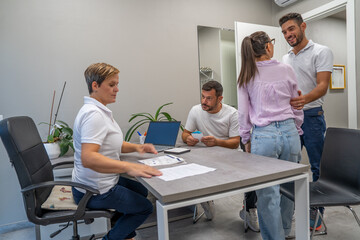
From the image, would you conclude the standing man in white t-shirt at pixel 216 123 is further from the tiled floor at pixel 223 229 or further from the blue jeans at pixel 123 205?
the blue jeans at pixel 123 205

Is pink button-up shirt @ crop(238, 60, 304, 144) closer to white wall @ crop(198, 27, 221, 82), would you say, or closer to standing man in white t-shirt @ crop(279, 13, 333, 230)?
standing man in white t-shirt @ crop(279, 13, 333, 230)

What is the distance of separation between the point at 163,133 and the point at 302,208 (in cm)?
114

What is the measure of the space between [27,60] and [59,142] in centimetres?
95

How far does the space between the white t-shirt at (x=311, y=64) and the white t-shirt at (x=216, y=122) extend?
0.62 meters

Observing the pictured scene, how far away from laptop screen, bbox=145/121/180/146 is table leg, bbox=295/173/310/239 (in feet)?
3.14

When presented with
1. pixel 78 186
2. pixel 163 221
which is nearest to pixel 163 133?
pixel 78 186

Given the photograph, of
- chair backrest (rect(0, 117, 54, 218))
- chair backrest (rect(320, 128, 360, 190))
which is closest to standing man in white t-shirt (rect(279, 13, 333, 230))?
chair backrest (rect(320, 128, 360, 190))

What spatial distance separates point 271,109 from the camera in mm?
1549

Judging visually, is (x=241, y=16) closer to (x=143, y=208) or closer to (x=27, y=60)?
(x=27, y=60)

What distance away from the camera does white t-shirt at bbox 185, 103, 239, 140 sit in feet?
7.59

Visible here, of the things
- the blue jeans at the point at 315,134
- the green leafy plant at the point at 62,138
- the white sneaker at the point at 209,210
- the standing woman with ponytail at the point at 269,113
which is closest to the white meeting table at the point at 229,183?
the standing woman with ponytail at the point at 269,113

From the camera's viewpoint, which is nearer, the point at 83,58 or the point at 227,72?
the point at 83,58

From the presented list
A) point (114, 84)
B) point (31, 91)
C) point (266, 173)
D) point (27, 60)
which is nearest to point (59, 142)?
point (31, 91)

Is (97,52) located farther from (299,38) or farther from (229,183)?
(229,183)
